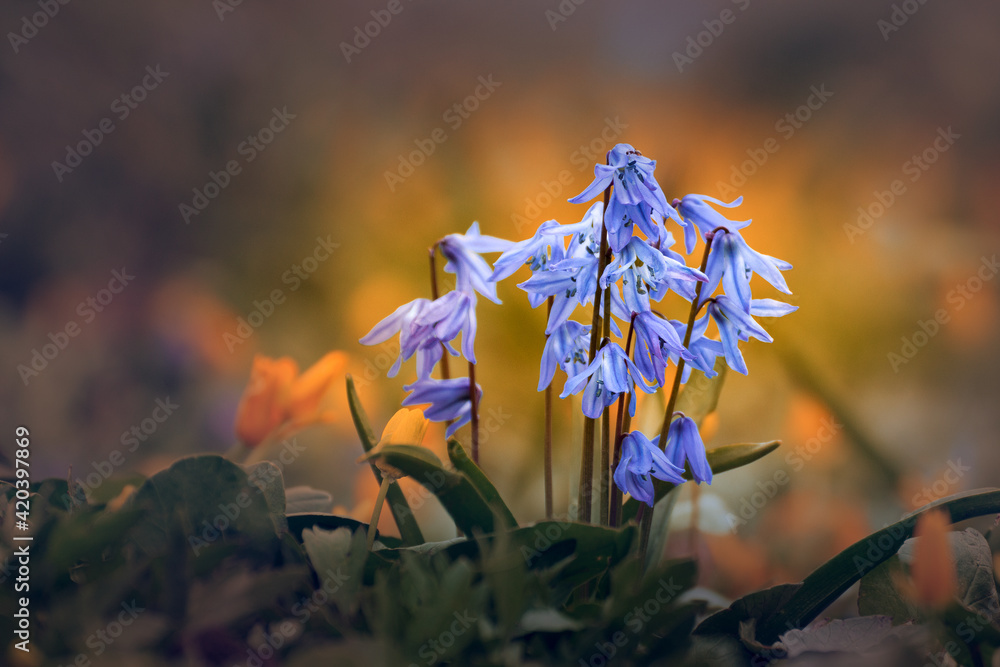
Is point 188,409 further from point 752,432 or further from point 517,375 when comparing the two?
point 752,432

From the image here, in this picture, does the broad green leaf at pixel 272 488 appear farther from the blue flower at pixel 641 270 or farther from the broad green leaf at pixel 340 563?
the blue flower at pixel 641 270

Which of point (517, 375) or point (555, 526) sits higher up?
point (517, 375)

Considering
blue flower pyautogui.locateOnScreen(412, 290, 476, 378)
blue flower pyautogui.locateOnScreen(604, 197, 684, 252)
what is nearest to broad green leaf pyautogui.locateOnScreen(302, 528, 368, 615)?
blue flower pyautogui.locateOnScreen(412, 290, 476, 378)

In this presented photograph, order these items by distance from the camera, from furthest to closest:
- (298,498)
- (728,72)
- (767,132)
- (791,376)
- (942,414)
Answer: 1. (728,72)
2. (767,132)
3. (942,414)
4. (791,376)
5. (298,498)

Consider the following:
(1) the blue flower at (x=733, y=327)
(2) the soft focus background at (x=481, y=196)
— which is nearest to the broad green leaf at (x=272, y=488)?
(1) the blue flower at (x=733, y=327)

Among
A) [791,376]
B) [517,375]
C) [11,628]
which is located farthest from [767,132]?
[11,628]

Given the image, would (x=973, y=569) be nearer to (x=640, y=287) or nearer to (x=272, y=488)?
(x=640, y=287)
